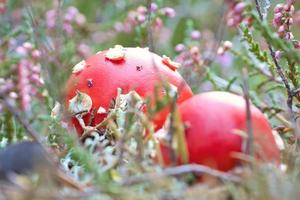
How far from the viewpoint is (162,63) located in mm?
1159


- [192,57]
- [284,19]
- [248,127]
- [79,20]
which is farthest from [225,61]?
[248,127]

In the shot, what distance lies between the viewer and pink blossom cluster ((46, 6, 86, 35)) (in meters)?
2.02

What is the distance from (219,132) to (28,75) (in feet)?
2.44

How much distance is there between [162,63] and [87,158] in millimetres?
433

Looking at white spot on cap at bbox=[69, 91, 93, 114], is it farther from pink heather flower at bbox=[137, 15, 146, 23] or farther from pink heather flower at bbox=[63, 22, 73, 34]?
pink heather flower at bbox=[63, 22, 73, 34]

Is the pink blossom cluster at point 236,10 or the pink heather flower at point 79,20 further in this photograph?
the pink heather flower at point 79,20

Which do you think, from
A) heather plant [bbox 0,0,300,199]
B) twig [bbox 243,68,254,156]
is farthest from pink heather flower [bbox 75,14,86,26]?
twig [bbox 243,68,254,156]

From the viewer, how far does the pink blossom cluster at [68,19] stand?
6.63 ft

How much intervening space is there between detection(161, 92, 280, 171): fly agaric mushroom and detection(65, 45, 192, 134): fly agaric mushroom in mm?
229

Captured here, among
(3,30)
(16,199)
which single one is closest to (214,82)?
(3,30)

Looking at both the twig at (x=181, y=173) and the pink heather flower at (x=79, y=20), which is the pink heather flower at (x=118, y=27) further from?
the twig at (x=181, y=173)

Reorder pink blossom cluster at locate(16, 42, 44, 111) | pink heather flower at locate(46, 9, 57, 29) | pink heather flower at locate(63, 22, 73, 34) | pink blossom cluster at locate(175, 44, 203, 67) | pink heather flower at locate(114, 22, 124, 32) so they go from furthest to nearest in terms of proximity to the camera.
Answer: pink heather flower at locate(114, 22, 124, 32) < pink heather flower at locate(46, 9, 57, 29) < pink heather flower at locate(63, 22, 73, 34) < pink blossom cluster at locate(175, 44, 203, 67) < pink blossom cluster at locate(16, 42, 44, 111)

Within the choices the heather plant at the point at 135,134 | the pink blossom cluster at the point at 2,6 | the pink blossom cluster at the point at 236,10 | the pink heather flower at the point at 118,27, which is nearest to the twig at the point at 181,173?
the heather plant at the point at 135,134

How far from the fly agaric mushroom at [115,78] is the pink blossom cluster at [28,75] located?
0.25m
